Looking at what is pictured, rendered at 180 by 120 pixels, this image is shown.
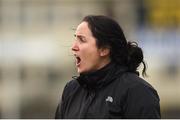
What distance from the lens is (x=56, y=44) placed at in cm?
1596

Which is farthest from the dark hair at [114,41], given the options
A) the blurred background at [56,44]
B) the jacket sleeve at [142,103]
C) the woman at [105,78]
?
the blurred background at [56,44]

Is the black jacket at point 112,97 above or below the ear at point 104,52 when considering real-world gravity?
below

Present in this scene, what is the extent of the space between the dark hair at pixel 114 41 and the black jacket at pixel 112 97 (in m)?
0.06

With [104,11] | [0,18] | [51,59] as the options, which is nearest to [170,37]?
[104,11]

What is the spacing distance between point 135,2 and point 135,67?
1239 centimetres

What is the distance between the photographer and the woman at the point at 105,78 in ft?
12.4

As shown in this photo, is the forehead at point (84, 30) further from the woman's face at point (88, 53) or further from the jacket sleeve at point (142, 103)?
the jacket sleeve at point (142, 103)

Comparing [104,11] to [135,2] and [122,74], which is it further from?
[122,74]

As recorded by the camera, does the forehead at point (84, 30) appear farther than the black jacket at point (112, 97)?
Yes

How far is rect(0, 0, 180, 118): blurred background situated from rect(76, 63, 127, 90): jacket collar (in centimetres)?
1073

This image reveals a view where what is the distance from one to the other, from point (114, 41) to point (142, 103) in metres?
0.41

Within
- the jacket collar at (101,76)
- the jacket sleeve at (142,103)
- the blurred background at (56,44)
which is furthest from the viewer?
the blurred background at (56,44)

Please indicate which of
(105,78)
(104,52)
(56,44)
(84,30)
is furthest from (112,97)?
(56,44)

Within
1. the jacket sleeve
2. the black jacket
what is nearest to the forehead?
the black jacket
